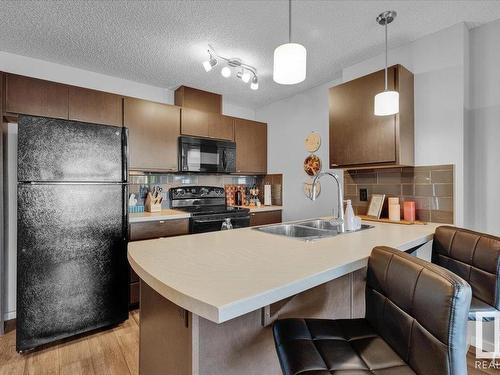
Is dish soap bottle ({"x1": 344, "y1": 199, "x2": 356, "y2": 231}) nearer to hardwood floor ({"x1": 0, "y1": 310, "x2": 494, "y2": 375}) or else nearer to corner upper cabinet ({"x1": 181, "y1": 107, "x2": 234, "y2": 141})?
hardwood floor ({"x1": 0, "y1": 310, "x2": 494, "y2": 375})

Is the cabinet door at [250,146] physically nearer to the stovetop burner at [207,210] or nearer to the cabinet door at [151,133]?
the stovetop burner at [207,210]

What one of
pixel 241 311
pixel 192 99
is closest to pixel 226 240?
pixel 241 311

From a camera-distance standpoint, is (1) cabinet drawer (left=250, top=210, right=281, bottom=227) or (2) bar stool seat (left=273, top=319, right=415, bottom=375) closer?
(2) bar stool seat (left=273, top=319, right=415, bottom=375)

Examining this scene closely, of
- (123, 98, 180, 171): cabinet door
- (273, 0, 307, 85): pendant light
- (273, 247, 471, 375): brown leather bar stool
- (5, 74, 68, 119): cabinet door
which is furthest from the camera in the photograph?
(123, 98, 180, 171): cabinet door

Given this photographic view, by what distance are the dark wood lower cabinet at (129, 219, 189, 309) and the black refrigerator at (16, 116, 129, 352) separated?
268mm

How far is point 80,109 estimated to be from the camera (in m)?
2.48

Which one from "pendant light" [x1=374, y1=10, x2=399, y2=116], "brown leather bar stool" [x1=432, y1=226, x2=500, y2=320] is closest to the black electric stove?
"pendant light" [x1=374, y1=10, x2=399, y2=116]

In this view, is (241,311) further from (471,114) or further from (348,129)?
(471,114)

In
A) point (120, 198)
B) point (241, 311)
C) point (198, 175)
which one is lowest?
point (241, 311)

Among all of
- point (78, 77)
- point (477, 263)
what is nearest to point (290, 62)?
point (477, 263)

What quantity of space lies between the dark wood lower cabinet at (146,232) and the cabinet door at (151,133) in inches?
24.4

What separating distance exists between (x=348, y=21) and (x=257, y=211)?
2.25 m

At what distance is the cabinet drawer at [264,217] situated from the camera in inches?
137

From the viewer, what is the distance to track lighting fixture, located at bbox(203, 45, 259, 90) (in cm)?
234
